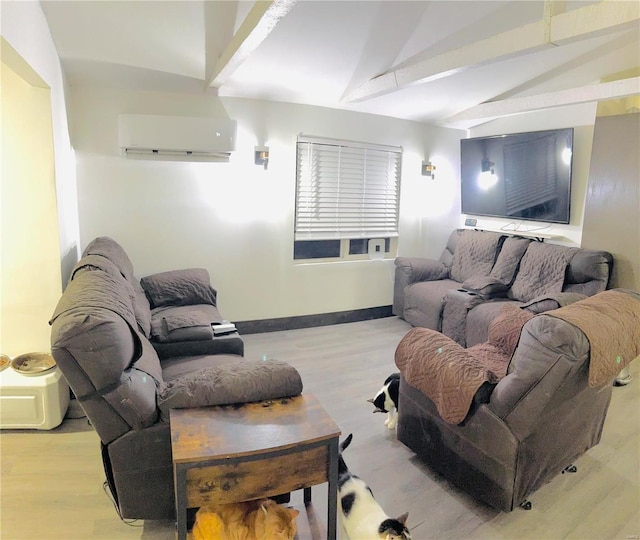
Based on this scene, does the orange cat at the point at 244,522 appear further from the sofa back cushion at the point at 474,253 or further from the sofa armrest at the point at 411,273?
the sofa back cushion at the point at 474,253

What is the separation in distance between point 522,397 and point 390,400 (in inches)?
37.4

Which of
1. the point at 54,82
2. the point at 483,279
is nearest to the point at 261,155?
the point at 54,82

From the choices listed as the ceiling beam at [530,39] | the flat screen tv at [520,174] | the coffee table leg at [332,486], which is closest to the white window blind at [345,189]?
the flat screen tv at [520,174]

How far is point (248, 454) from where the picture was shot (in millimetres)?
1382

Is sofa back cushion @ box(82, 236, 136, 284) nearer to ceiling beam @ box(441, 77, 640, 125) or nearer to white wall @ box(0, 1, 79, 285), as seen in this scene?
white wall @ box(0, 1, 79, 285)

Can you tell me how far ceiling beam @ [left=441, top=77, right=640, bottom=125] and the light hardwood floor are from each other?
2491 mm

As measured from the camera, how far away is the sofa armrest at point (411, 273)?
4773 mm

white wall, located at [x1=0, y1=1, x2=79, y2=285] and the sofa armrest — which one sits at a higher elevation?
white wall, located at [x1=0, y1=1, x2=79, y2=285]

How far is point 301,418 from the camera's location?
5.21ft

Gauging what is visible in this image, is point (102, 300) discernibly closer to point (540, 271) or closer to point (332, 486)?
point (332, 486)

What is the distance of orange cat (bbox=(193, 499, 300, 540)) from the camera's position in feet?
4.68

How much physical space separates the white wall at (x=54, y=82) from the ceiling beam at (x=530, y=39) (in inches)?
94.1

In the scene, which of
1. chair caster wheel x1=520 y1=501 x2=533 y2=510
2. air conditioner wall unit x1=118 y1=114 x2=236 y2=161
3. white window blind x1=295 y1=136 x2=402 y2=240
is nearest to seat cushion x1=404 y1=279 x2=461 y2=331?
white window blind x1=295 y1=136 x2=402 y2=240

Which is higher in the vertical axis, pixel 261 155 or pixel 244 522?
pixel 261 155
